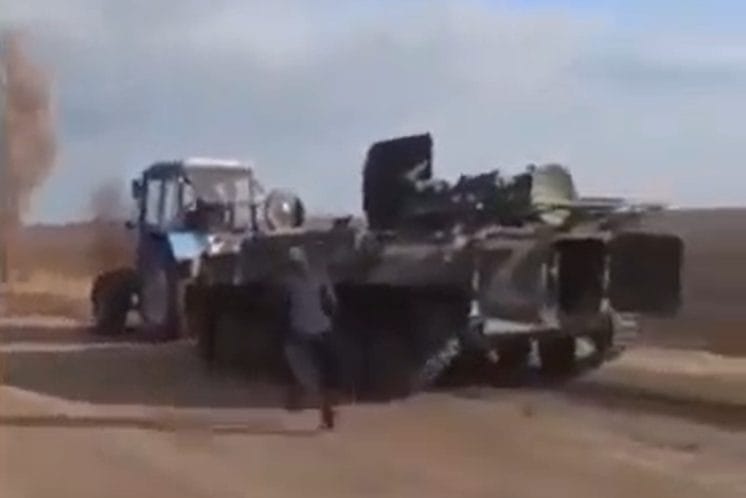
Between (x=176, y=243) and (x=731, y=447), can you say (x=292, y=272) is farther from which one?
(x=176, y=243)

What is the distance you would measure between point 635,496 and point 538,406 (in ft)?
18.1

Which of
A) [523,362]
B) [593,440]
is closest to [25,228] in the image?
[523,362]

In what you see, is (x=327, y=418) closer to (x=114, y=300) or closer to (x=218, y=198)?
(x=218, y=198)

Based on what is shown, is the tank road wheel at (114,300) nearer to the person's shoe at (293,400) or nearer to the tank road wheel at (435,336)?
the person's shoe at (293,400)

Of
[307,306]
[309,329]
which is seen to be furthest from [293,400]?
[307,306]

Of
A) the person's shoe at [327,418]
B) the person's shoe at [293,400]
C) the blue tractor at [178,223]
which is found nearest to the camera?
the person's shoe at [327,418]

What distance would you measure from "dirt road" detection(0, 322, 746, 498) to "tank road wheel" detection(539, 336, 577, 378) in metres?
0.36

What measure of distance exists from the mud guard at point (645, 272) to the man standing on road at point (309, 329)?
123 inches

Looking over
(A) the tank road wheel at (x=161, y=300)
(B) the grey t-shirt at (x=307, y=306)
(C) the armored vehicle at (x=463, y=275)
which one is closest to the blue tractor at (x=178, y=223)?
(A) the tank road wheel at (x=161, y=300)

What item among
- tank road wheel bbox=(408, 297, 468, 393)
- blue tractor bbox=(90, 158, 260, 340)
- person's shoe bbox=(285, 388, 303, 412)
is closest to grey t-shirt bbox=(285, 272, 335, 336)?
person's shoe bbox=(285, 388, 303, 412)

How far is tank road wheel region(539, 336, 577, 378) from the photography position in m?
21.2

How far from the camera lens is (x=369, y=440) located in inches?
612

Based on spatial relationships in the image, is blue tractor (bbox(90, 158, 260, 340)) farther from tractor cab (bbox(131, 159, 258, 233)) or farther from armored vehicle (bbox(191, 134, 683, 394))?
armored vehicle (bbox(191, 134, 683, 394))

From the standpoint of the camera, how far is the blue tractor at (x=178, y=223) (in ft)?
84.4
